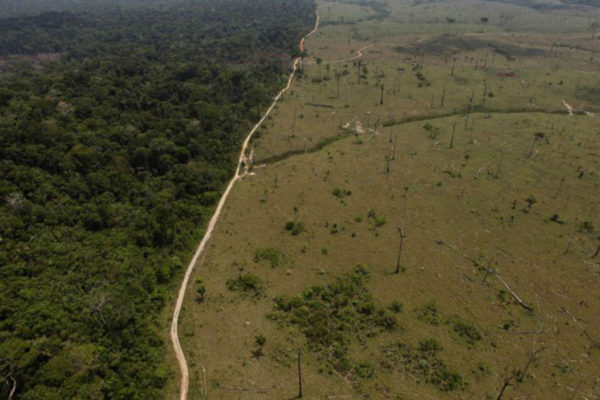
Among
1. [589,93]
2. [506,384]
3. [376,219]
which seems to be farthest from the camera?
[589,93]

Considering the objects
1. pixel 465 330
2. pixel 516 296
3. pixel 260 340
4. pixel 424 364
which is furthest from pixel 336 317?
pixel 516 296

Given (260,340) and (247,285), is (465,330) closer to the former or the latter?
(260,340)

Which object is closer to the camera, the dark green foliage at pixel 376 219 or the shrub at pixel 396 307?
the shrub at pixel 396 307

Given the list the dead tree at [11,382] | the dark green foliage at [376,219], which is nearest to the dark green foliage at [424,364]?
the dark green foliage at [376,219]

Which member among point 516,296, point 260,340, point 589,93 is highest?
point 589,93

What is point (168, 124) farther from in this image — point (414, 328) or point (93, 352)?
point (414, 328)

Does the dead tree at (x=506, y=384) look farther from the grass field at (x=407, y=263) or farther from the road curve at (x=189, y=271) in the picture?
the road curve at (x=189, y=271)

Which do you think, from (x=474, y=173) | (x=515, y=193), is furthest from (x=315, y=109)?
(x=515, y=193)
